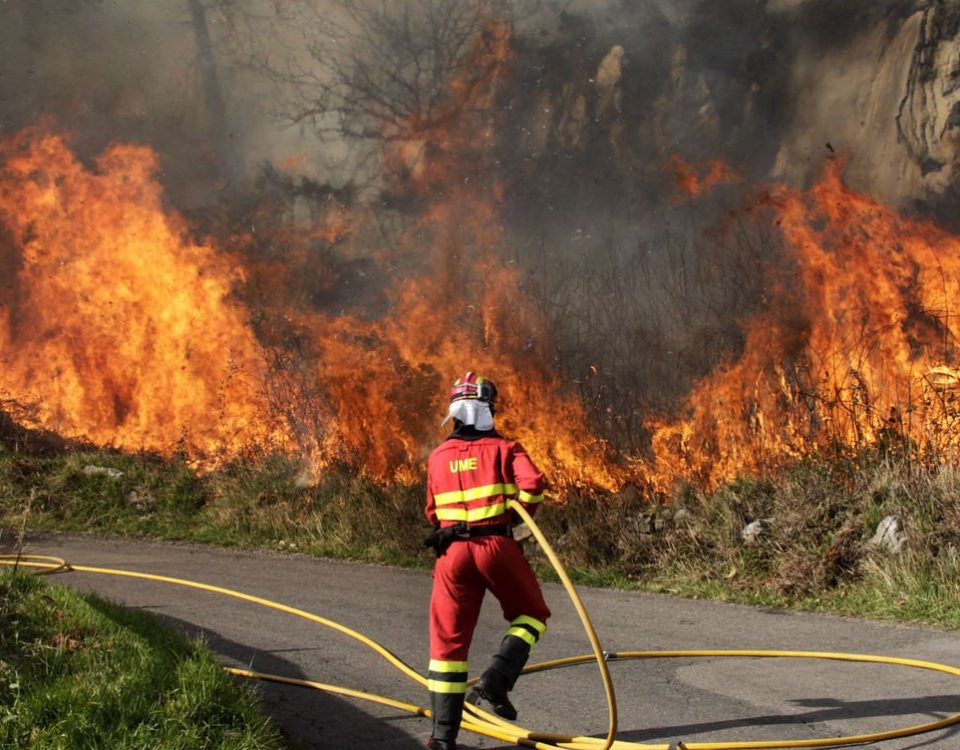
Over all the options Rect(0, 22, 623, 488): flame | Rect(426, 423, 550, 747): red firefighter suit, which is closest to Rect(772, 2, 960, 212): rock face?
Rect(0, 22, 623, 488): flame

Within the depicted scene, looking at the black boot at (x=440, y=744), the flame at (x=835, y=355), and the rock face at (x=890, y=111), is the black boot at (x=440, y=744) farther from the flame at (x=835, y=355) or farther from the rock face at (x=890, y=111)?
the rock face at (x=890, y=111)

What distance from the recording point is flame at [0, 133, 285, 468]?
1446 centimetres

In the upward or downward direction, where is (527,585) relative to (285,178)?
downward

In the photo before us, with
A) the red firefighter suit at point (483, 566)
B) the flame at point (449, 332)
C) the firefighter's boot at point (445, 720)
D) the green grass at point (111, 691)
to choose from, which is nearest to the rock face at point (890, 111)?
the flame at point (449, 332)

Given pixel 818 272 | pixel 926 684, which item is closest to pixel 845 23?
pixel 818 272

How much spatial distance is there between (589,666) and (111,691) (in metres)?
2.99

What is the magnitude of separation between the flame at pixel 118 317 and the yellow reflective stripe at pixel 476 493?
346 inches

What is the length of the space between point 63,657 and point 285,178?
11025 millimetres

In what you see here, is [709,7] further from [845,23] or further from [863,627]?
[863,627]

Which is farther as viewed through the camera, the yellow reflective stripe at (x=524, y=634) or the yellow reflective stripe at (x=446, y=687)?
the yellow reflective stripe at (x=524, y=634)

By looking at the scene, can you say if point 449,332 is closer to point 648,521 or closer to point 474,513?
point 648,521

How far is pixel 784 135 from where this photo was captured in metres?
13.4

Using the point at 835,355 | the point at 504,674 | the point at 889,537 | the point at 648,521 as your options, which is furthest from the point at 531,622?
the point at 835,355

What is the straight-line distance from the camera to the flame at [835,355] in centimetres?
1041
